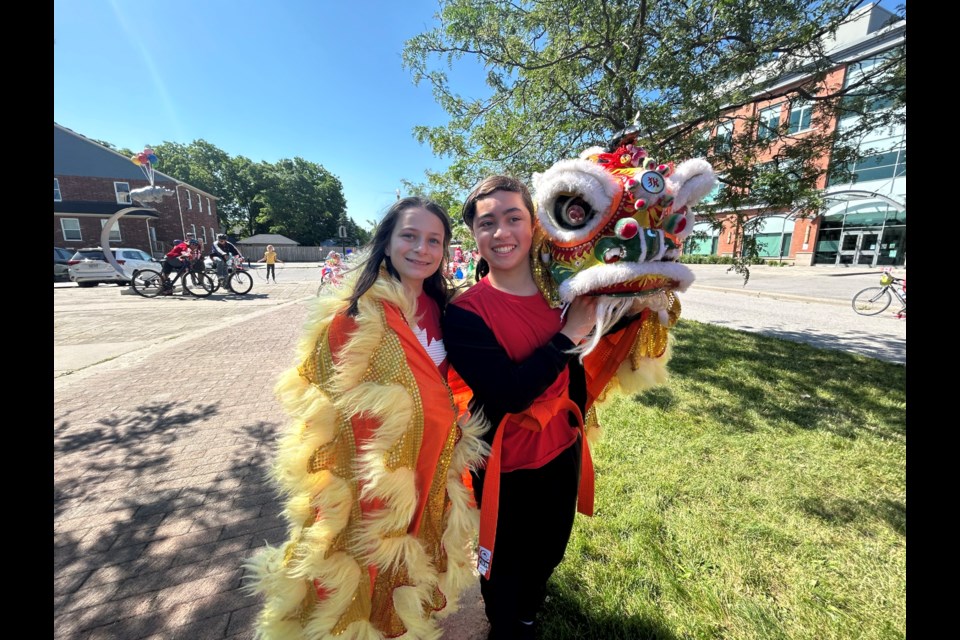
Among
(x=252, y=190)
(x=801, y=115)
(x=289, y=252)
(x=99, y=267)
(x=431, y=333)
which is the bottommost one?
(x=99, y=267)

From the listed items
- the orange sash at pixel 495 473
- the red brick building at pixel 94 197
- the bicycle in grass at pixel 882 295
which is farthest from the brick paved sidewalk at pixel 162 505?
the red brick building at pixel 94 197

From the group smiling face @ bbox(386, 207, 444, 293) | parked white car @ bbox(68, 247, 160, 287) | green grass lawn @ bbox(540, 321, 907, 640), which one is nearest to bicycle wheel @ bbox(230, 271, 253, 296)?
parked white car @ bbox(68, 247, 160, 287)

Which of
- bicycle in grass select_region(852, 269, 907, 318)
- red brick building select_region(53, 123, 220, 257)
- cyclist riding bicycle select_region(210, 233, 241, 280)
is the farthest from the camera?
red brick building select_region(53, 123, 220, 257)

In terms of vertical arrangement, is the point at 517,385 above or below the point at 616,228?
below

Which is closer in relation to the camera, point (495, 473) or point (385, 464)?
point (385, 464)

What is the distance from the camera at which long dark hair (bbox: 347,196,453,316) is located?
1.35 meters

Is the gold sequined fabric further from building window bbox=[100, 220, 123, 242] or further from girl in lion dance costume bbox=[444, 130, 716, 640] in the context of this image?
building window bbox=[100, 220, 123, 242]

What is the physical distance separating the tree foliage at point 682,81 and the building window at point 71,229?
38.1 meters

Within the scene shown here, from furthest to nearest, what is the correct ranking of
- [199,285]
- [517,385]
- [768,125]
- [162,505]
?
[199,285]
[768,125]
[162,505]
[517,385]

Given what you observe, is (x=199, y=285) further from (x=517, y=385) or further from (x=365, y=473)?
(x=517, y=385)

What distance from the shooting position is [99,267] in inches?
637

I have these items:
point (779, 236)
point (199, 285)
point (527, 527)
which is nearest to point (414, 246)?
point (527, 527)

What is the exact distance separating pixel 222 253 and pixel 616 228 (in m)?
15.2
